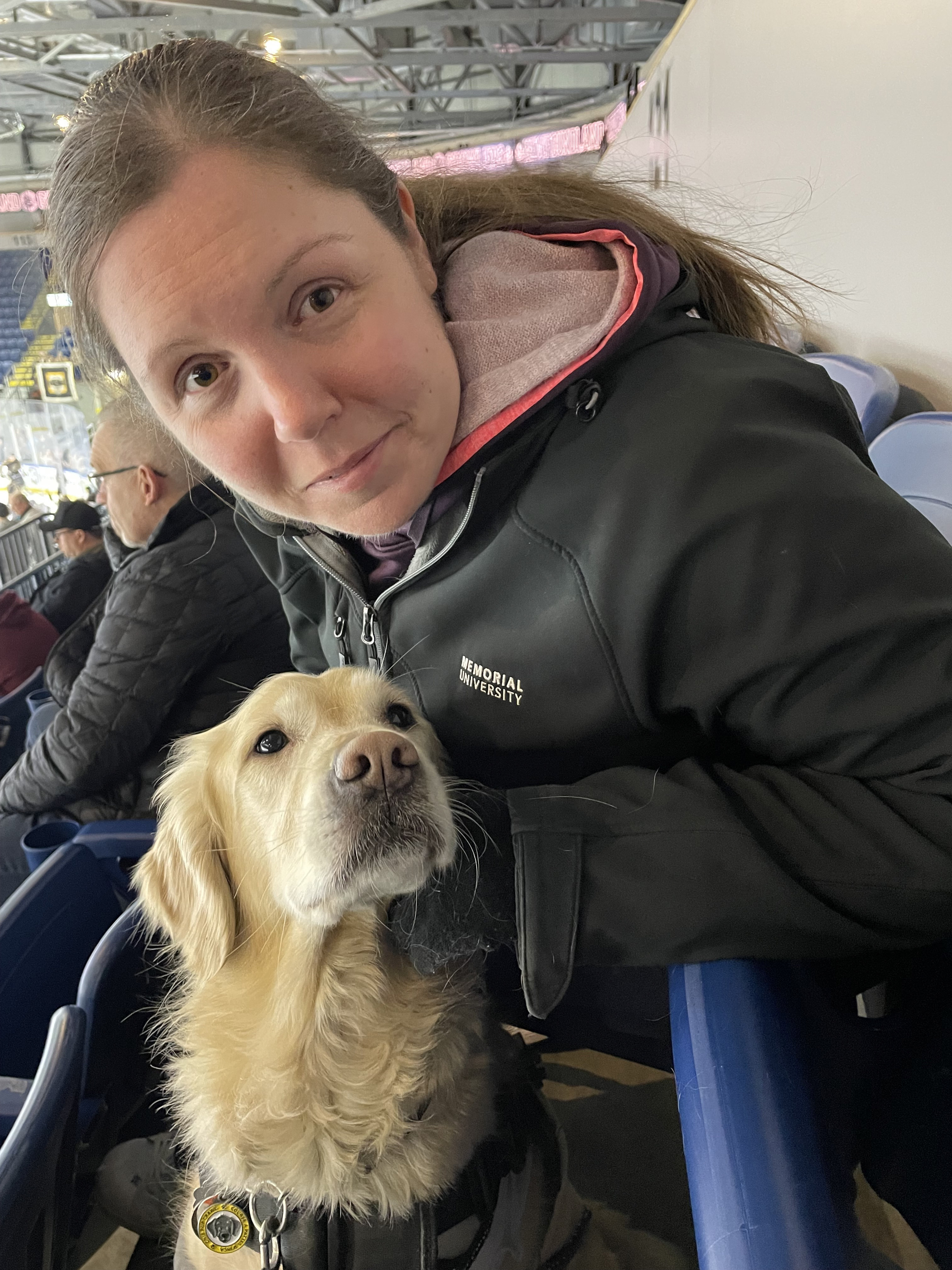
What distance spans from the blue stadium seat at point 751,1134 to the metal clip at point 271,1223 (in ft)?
2.09

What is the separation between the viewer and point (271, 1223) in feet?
3.08

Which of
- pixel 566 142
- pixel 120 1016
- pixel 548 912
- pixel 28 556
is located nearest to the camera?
pixel 548 912

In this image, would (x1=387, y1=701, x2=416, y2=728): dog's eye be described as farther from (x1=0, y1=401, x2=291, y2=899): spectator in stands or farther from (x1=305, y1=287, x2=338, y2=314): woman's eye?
(x1=0, y1=401, x2=291, y2=899): spectator in stands

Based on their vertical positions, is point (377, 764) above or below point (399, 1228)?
above

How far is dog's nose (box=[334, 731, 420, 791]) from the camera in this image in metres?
0.87

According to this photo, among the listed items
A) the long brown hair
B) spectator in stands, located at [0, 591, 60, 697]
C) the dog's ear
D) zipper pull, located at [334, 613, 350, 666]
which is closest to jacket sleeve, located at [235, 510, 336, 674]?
zipper pull, located at [334, 613, 350, 666]

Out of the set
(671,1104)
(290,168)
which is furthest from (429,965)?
(290,168)

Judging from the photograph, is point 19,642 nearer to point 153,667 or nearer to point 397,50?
point 153,667

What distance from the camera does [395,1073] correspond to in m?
1.01

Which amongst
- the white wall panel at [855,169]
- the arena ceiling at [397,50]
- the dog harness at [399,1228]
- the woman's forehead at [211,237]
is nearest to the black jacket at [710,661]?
the woman's forehead at [211,237]

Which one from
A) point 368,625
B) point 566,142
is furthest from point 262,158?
point 566,142

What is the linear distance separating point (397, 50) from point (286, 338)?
7.46 metres

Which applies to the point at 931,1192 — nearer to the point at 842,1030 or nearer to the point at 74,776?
the point at 842,1030

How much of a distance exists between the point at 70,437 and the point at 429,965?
707 cm
